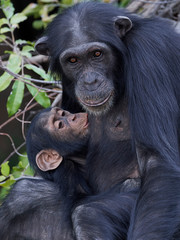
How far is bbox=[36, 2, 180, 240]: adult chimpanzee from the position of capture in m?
4.95

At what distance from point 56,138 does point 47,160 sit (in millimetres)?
269

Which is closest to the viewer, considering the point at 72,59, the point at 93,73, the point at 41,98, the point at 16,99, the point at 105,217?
the point at 105,217

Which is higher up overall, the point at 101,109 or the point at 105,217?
the point at 101,109

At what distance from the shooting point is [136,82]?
212 inches

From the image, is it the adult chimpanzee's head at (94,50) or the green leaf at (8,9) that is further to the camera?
the green leaf at (8,9)

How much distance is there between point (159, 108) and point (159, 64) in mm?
501

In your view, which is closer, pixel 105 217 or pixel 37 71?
pixel 105 217

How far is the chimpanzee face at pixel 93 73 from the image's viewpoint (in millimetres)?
5652

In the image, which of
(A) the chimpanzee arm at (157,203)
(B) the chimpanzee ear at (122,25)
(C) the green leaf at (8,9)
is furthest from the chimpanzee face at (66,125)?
(C) the green leaf at (8,9)

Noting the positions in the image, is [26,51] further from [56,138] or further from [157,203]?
[157,203]

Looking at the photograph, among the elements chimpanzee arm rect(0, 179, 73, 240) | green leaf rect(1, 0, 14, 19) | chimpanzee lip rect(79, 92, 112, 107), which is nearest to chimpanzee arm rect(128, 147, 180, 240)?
chimpanzee lip rect(79, 92, 112, 107)

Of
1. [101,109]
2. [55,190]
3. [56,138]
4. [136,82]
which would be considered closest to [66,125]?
[56,138]

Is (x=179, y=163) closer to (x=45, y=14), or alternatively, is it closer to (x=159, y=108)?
(x=159, y=108)

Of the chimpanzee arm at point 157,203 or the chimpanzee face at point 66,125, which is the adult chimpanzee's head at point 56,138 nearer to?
the chimpanzee face at point 66,125
